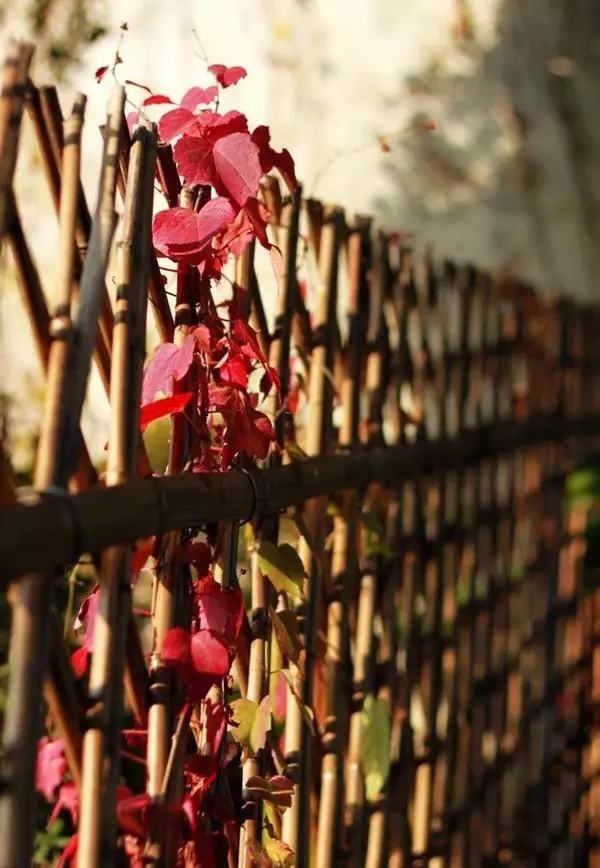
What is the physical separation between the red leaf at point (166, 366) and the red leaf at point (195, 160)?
0.19 m

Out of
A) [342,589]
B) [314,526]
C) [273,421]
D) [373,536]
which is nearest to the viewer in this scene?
[273,421]

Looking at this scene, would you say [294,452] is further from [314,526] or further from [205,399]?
[205,399]

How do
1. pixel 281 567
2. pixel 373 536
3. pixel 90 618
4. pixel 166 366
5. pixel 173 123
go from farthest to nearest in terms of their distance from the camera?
pixel 373 536 → pixel 281 567 → pixel 173 123 → pixel 166 366 → pixel 90 618

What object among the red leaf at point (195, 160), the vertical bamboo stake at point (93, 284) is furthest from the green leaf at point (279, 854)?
the red leaf at point (195, 160)

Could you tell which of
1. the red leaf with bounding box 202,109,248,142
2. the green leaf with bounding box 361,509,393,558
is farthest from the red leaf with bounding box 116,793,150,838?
the green leaf with bounding box 361,509,393,558

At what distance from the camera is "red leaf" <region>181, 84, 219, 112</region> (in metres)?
1.48

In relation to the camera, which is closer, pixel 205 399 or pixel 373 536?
pixel 205 399

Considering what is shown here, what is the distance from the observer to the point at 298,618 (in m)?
1.73

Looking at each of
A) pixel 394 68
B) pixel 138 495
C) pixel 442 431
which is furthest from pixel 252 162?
pixel 394 68

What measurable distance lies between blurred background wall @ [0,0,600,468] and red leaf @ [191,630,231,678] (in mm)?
3540

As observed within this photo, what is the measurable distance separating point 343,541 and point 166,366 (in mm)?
679

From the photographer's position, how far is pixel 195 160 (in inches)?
53.6

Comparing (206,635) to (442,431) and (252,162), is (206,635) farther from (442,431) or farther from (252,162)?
(442,431)

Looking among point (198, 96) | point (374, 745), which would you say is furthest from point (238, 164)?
point (374, 745)
